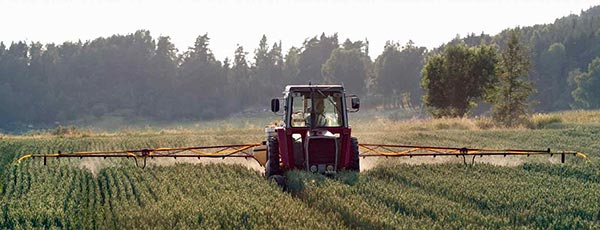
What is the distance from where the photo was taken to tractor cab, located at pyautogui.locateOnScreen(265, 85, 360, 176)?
1456cm

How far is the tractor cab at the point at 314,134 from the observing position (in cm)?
1456

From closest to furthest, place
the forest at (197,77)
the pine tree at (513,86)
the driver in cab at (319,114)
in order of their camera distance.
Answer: the driver in cab at (319,114), the pine tree at (513,86), the forest at (197,77)

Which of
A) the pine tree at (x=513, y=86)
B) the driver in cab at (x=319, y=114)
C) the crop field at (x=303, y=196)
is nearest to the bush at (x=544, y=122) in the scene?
the pine tree at (x=513, y=86)

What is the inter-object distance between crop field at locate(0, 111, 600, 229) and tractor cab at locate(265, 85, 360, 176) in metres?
0.69

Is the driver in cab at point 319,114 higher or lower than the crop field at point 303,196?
higher

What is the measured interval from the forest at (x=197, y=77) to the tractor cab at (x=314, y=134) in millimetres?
64478

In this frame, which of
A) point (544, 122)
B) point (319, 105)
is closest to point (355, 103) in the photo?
point (319, 105)

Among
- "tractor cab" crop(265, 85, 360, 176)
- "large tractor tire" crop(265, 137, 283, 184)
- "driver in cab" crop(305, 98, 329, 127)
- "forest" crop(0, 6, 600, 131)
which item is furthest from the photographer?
"forest" crop(0, 6, 600, 131)

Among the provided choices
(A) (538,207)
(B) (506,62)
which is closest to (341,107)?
(A) (538,207)

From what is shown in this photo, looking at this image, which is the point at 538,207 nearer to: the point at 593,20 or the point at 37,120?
the point at 37,120

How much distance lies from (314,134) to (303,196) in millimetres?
2634

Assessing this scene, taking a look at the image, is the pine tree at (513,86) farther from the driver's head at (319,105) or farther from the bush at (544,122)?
the driver's head at (319,105)

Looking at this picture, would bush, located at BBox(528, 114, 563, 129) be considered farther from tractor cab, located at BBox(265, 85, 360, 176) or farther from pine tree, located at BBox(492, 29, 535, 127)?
tractor cab, located at BBox(265, 85, 360, 176)

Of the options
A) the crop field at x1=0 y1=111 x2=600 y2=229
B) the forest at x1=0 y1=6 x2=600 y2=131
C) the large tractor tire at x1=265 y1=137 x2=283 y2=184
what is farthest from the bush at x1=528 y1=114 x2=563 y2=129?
the forest at x1=0 y1=6 x2=600 y2=131
